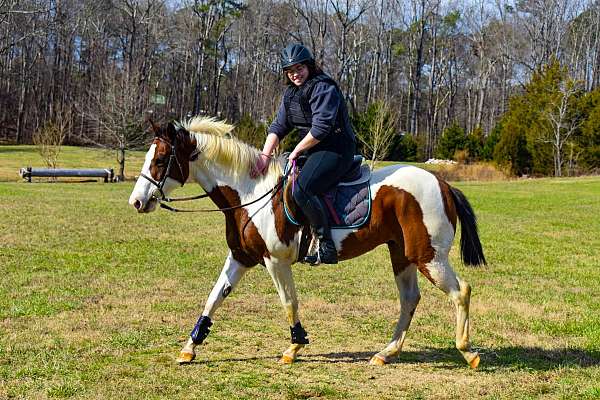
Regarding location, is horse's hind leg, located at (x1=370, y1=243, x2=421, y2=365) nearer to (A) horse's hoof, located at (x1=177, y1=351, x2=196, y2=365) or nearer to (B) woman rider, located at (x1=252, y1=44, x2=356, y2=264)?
(B) woman rider, located at (x1=252, y1=44, x2=356, y2=264)

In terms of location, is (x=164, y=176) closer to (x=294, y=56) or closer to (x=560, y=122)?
(x=294, y=56)

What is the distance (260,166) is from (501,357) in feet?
9.69

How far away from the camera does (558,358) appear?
608 centimetres

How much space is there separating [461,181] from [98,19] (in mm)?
42588

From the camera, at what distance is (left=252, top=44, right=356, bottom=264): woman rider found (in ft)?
17.9

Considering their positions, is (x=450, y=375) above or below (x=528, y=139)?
below

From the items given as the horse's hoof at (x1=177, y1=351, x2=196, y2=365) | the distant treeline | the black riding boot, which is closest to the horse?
the horse's hoof at (x1=177, y1=351, x2=196, y2=365)

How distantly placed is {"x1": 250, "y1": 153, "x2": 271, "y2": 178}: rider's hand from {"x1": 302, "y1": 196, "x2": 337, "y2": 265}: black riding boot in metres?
0.69

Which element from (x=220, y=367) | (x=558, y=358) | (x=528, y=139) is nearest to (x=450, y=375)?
(x=558, y=358)

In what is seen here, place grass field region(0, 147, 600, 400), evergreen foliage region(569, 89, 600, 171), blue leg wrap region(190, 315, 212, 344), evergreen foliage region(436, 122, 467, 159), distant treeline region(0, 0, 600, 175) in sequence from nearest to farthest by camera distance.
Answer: grass field region(0, 147, 600, 400), blue leg wrap region(190, 315, 212, 344), evergreen foliage region(569, 89, 600, 171), evergreen foliage region(436, 122, 467, 159), distant treeline region(0, 0, 600, 175)

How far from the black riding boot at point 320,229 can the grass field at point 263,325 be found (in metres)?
0.98

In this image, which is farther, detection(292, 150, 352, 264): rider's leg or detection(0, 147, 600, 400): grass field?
detection(292, 150, 352, 264): rider's leg

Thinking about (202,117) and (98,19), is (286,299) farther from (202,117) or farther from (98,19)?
(98,19)

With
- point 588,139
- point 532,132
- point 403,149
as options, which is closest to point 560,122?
point 532,132
